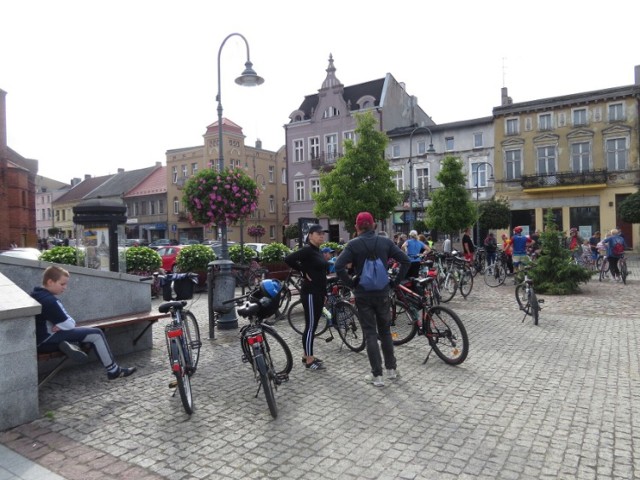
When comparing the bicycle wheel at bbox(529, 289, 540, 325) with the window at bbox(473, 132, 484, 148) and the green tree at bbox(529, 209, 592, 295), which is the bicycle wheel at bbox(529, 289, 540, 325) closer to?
the green tree at bbox(529, 209, 592, 295)

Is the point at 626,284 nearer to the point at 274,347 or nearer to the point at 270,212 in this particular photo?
the point at 274,347

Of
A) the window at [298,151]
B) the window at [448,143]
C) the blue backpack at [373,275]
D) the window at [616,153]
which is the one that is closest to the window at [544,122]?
the window at [616,153]

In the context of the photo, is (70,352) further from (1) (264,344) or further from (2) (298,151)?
(2) (298,151)

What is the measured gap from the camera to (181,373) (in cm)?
485

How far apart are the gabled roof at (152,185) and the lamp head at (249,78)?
49241 mm

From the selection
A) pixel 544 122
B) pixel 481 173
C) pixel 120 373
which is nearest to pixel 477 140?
pixel 481 173

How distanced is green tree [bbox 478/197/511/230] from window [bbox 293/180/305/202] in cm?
1807

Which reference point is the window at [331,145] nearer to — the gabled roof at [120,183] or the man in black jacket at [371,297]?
the gabled roof at [120,183]

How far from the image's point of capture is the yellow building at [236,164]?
52.9 m

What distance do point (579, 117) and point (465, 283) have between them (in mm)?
25643

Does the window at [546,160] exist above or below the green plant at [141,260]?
above

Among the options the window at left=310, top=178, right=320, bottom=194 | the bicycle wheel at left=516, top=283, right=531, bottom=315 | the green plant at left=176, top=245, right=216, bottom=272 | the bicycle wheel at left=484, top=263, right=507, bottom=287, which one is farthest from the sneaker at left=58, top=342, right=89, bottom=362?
the window at left=310, top=178, right=320, bottom=194

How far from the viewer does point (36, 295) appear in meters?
5.30

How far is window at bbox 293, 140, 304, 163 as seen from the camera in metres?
45.1
